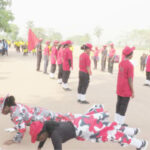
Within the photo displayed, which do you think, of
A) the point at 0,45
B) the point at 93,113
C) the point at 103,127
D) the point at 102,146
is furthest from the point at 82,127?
the point at 0,45

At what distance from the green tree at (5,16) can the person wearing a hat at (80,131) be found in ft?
70.0

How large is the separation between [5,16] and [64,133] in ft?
73.1

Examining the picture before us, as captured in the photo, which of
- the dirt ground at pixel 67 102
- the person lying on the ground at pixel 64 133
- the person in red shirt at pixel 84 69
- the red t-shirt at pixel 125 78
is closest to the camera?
the person lying on the ground at pixel 64 133

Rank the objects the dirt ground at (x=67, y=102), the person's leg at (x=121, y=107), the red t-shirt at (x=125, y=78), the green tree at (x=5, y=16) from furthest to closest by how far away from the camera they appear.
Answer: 1. the green tree at (x=5, y=16)
2. the person's leg at (x=121, y=107)
3. the red t-shirt at (x=125, y=78)
4. the dirt ground at (x=67, y=102)

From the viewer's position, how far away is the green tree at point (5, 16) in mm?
22406

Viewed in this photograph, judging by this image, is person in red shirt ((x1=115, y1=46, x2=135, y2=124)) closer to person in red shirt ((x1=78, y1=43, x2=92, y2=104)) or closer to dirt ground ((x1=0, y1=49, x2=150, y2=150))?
dirt ground ((x1=0, y1=49, x2=150, y2=150))

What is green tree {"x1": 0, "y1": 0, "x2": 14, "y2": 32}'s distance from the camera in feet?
73.5

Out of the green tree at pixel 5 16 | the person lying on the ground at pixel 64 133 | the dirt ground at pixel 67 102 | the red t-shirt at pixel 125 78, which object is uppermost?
the green tree at pixel 5 16

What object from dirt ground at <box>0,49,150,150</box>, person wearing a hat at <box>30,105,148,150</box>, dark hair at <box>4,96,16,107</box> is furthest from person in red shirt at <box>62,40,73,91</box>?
person wearing a hat at <box>30,105,148,150</box>

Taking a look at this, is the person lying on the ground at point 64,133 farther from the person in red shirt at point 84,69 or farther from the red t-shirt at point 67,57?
the red t-shirt at point 67,57

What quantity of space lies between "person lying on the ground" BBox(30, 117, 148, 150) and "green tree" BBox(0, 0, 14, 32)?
2140 centimetres

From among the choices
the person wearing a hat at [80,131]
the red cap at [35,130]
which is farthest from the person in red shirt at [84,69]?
the red cap at [35,130]

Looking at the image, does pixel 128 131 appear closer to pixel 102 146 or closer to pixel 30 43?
pixel 102 146

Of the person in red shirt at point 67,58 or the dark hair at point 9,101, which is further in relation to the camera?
the person in red shirt at point 67,58
